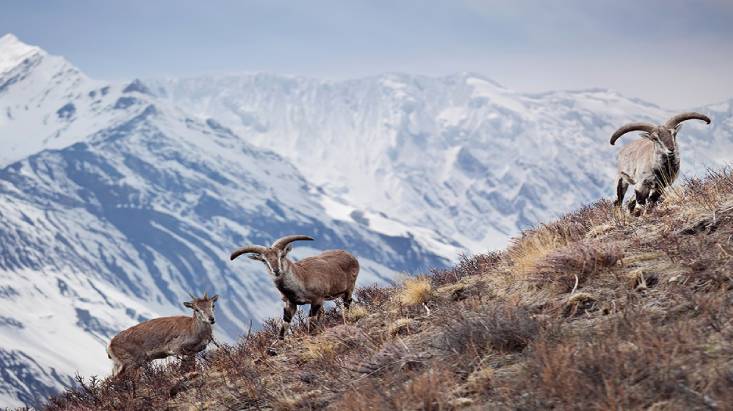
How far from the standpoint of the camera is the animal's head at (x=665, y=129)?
1485 centimetres

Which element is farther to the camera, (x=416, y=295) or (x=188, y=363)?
(x=188, y=363)

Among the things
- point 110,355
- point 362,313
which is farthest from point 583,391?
point 110,355

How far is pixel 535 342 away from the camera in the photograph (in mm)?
7891

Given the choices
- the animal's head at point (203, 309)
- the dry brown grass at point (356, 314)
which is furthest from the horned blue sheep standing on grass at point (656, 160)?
the animal's head at point (203, 309)

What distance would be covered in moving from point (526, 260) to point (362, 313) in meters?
3.27

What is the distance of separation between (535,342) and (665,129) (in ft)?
29.0

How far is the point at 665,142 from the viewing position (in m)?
14.9

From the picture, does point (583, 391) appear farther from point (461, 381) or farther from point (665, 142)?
point (665, 142)

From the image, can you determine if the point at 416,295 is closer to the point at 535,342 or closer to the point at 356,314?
the point at 356,314

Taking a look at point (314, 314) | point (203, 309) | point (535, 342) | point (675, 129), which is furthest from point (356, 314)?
point (675, 129)

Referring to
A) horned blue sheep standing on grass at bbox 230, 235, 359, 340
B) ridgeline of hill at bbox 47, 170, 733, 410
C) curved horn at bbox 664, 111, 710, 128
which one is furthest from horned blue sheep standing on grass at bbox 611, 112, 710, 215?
horned blue sheep standing on grass at bbox 230, 235, 359, 340

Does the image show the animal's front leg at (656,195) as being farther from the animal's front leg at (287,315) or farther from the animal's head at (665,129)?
the animal's front leg at (287,315)

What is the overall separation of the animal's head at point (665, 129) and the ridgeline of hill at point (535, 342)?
1222 mm

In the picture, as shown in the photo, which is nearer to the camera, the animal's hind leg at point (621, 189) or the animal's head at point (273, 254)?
the animal's head at point (273, 254)
